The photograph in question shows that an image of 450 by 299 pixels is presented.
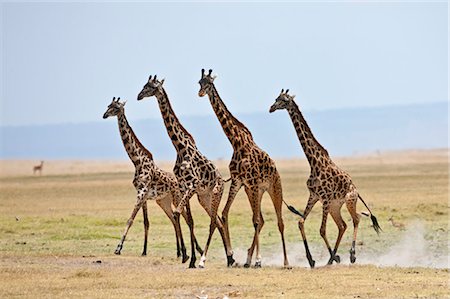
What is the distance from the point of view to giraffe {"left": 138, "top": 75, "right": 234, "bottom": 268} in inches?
726

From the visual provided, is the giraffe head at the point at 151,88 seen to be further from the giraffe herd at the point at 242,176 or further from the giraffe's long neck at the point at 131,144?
the giraffe's long neck at the point at 131,144

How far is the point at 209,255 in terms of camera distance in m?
21.5

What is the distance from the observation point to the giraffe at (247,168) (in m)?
18.5

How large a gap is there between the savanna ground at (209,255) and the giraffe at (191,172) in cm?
77

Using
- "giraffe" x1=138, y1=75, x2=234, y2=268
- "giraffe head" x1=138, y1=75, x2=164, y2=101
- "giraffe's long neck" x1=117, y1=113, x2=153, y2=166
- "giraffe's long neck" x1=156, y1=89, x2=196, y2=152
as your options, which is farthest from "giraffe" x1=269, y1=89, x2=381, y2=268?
"giraffe's long neck" x1=117, y1=113, x2=153, y2=166

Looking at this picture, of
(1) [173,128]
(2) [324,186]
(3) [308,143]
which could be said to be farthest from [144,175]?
(2) [324,186]

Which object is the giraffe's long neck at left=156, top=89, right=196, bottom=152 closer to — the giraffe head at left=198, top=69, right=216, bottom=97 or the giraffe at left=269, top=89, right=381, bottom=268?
the giraffe head at left=198, top=69, right=216, bottom=97

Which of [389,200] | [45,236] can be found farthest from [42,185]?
[45,236]

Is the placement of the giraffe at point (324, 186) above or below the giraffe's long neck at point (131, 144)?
below

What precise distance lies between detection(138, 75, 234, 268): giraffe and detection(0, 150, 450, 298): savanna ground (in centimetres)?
77

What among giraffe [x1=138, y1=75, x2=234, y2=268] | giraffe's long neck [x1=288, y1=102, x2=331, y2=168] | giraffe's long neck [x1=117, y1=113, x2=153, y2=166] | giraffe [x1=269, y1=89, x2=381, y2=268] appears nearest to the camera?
giraffe [x1=138, y1=75, x2=234, y2=268]

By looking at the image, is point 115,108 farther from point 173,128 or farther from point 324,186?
point 324,186

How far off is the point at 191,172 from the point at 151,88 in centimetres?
187

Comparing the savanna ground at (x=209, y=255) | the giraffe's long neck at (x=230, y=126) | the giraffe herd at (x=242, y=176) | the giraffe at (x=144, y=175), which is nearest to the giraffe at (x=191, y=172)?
the giraffe herd at (x=242, y=176)
